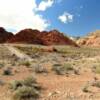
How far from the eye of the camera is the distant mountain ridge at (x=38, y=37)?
97881 mm

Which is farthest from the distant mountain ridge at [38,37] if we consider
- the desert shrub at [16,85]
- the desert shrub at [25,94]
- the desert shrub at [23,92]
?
the desert shrub at [25,94]

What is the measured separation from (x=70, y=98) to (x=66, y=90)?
1.43 m

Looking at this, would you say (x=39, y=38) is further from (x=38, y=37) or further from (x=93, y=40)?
(x=93, y=40)

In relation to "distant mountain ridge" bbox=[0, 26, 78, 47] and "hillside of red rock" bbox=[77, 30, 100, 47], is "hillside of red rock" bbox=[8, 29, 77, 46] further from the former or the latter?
"hillside of red rock" bbox=[77, 30, 100, 47]

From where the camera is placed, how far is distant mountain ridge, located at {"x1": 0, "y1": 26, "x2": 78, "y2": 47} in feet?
321

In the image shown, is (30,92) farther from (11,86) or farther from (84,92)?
(84,92)

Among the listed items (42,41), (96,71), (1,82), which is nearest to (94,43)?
(42,41)

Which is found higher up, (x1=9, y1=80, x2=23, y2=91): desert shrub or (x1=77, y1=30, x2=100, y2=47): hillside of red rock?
(x1=77, y1=30, x2=100, y2=47): hillside of red rock

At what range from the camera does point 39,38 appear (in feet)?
337

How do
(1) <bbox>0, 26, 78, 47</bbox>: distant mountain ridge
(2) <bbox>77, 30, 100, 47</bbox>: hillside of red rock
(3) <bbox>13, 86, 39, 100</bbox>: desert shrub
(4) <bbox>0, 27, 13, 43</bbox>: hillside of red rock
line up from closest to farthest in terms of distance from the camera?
(3) <bbox>13, 86, 39, 100</bbox>: desert shrub → (1) <bbox>0, 26, 78, 47</bbox>: distant mountain ridge → (4) <bbox>0, 27, 13, 43</bbox>: hillside of red rock → (2) <bbox>77, 30, 100, 47</bbox>: hillside of red rock

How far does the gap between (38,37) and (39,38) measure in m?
0.78

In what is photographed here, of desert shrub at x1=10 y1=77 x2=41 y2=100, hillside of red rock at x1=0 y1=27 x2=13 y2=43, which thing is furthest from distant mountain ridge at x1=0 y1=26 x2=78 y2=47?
desert shrub at x1=10 y1=77 x2=41 y2=100

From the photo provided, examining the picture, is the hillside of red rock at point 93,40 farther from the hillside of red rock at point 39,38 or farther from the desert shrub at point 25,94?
the desert shrub at point 25,94

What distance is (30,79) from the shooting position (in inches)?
574
